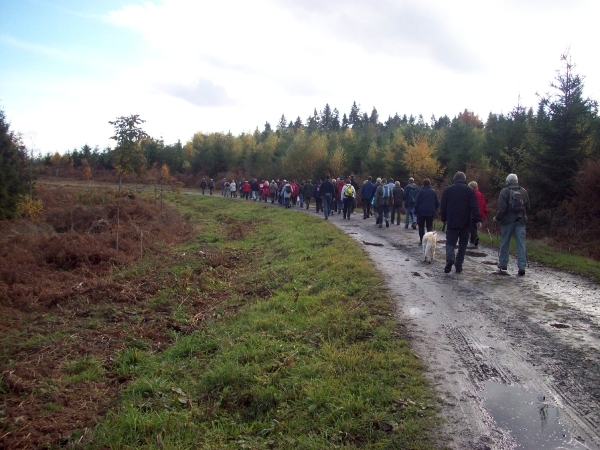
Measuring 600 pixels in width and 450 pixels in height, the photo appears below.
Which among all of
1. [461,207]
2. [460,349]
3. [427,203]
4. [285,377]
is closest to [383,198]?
[427,203]

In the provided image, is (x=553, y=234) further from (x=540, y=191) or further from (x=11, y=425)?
(x=11, y=425)

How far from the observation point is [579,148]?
64.8ft

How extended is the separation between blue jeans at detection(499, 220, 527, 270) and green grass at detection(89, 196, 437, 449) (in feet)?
8.83

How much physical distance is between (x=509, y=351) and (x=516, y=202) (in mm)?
4895

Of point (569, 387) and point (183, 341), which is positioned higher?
point (569, 387)

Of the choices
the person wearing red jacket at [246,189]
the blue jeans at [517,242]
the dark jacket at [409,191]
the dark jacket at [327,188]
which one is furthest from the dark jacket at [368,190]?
the person wearing red jacket at [246,189]

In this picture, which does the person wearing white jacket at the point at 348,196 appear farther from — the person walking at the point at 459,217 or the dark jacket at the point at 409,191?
the person walking at the point at 459,217

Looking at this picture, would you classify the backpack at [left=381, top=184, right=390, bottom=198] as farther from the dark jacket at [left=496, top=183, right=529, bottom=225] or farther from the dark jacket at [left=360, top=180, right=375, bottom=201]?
the dark jacket at [left=496, top=183, right=529, bottom=225]

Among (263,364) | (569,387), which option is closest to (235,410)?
(263,364)

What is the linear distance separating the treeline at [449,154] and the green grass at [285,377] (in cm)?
1093

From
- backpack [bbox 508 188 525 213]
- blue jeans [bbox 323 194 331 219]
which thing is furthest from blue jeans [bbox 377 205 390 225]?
backpack [bbox 508 188 525 213]

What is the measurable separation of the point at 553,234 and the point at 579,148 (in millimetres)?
4391

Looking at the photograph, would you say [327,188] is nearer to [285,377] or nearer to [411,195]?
[411,195]

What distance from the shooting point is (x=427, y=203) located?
1314 cm
